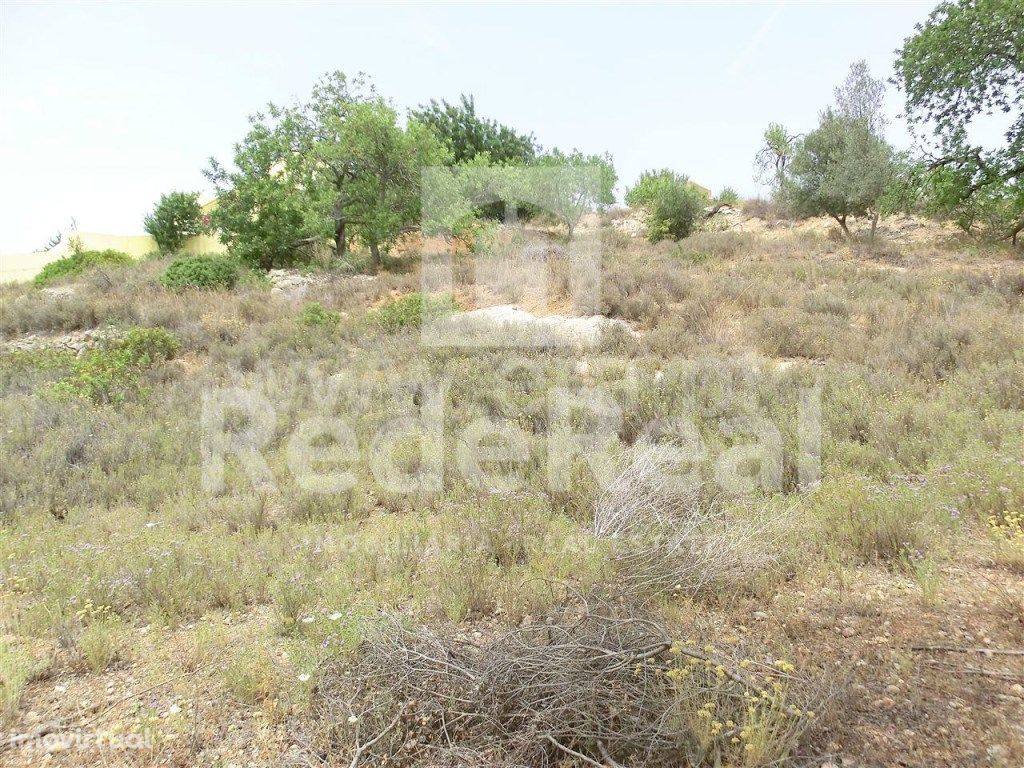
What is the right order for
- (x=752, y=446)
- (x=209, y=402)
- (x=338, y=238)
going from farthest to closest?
(x=338, y=238), (x=209, y=402), (x=752, y=446)

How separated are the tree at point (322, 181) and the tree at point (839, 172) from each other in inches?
532

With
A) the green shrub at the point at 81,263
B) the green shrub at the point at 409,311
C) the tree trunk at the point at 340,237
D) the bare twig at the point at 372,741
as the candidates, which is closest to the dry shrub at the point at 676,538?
the bare twig at the point at 372,741

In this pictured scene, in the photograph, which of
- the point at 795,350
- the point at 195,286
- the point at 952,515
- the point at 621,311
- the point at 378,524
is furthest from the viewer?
the point at 195,286

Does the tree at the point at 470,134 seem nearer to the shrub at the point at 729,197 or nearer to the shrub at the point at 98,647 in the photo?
the shrub at the point at 729,197

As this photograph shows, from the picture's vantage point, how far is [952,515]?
4305 mm

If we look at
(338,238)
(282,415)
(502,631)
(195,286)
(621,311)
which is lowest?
(502,631)

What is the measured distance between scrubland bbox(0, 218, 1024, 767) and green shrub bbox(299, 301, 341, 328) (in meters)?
2.99

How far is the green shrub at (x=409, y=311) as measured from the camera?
12086 mm

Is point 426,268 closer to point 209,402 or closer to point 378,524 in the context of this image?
point 209,402

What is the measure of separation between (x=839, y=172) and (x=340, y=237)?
1661 cm

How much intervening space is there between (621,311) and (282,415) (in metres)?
6.49

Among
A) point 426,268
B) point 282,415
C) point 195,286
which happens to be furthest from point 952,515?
point 195,286

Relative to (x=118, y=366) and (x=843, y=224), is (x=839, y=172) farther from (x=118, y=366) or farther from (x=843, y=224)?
(x=118, y=366)

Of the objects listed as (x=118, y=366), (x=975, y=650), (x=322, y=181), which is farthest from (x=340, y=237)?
(x=975, y=650)
